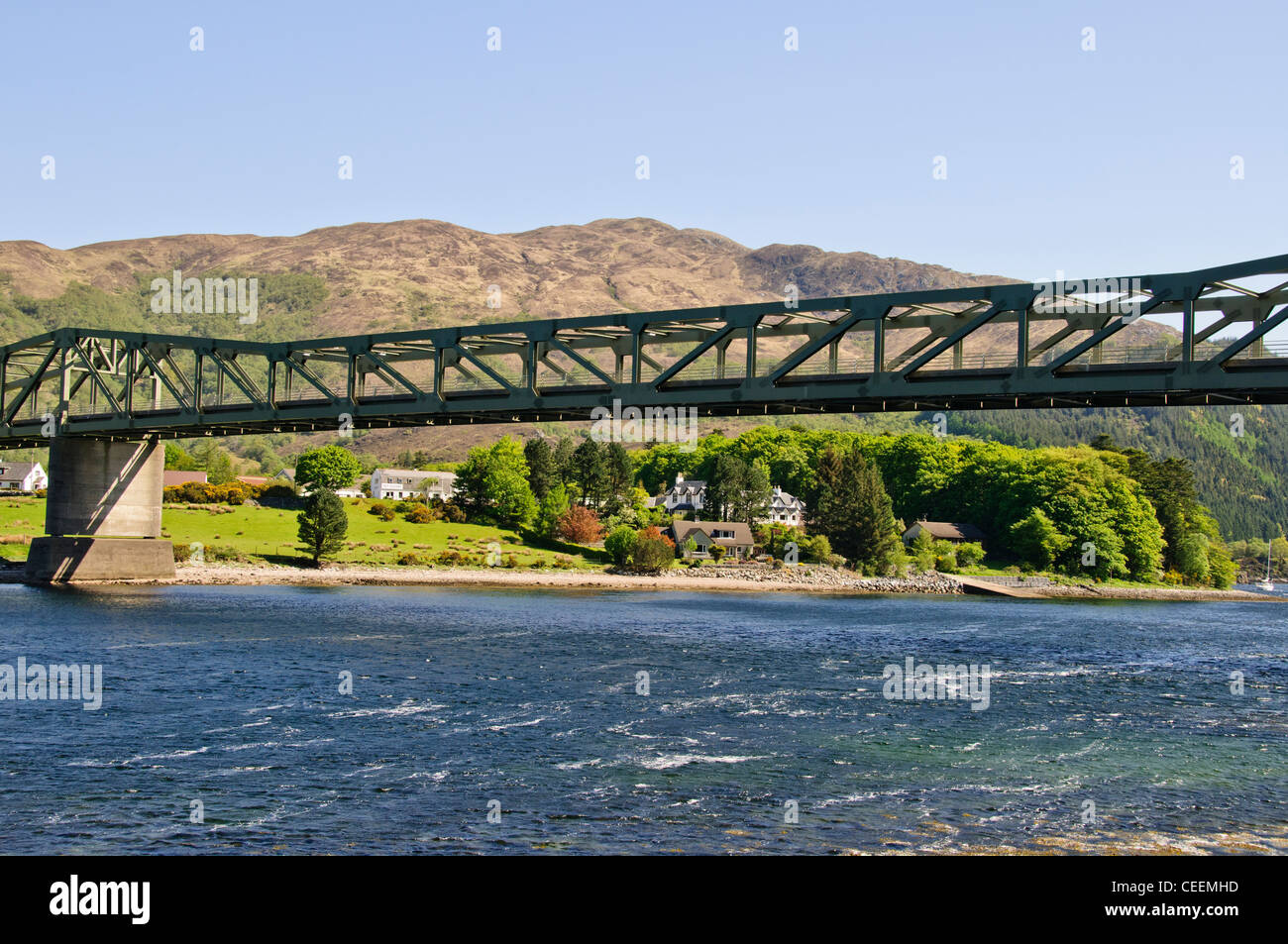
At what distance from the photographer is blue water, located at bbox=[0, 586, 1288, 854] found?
87.6 ft

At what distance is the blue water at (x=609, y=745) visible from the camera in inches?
1051

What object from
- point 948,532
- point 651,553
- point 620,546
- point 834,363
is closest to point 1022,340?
point 834,363

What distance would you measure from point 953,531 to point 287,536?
102613 millimetres

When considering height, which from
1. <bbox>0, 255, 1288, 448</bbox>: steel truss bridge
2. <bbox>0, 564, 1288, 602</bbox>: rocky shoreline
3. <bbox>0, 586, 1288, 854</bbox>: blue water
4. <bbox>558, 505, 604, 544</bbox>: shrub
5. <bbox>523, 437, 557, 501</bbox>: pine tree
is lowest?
<bbox>0, 564, 1288, 602</bbox>: rocky shoreline

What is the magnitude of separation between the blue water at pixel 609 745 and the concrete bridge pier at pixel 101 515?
1267 inches

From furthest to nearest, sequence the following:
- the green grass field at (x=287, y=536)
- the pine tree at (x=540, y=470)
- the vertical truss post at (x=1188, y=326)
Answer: the pine tree at (x=540, y=470) → the green grass field at (x=287, y=536) → the vertical truss post at (x=1188, y=326)

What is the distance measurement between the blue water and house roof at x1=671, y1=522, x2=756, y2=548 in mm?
99854

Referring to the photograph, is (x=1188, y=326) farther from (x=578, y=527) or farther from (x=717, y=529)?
(x=717, y=529)

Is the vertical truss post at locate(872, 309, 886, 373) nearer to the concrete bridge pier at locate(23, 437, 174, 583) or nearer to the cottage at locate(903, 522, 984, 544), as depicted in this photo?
the concrete bridge pier at locate(23, 437, 174, 583)

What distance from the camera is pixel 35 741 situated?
35219mm

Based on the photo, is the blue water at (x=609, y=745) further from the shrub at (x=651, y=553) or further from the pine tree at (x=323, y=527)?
the shrub at (x=651, y=553)

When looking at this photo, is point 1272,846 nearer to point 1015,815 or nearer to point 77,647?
point 1015,815

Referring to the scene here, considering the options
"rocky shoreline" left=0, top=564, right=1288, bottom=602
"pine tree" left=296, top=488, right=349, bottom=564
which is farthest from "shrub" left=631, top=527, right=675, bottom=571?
"pine tree" left=296, top=488, right=349, bottom=564

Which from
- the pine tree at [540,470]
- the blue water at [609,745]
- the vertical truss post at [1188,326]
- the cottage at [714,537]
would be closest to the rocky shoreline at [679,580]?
the cottage at [714,537]
